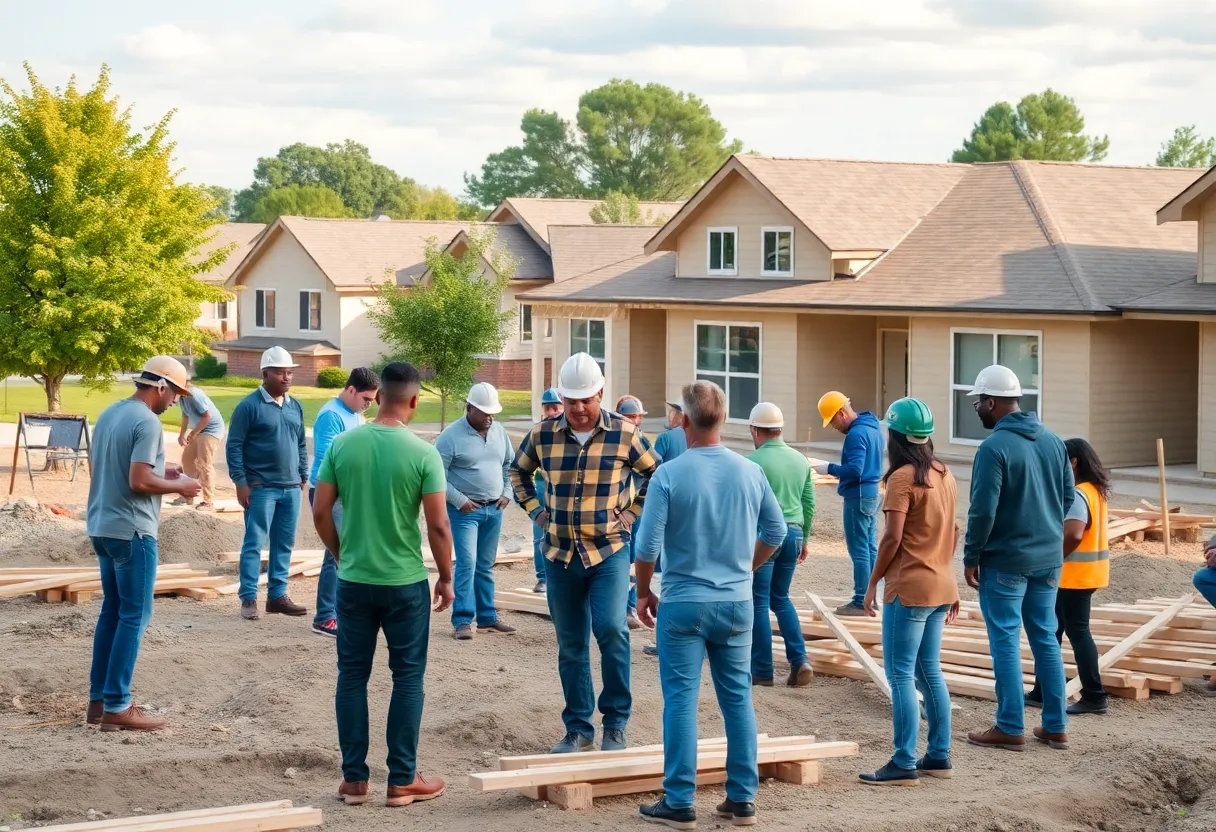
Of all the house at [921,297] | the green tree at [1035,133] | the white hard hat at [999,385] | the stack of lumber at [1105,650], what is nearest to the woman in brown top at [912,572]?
the white hard hat at [999,385]

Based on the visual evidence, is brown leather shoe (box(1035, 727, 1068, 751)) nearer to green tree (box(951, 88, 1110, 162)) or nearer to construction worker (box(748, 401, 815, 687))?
construction worker (box(748, 401, 815, 687))

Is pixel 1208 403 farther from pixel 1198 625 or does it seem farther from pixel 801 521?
pixel 801 521

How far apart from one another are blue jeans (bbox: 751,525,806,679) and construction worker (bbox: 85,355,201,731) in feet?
11.9

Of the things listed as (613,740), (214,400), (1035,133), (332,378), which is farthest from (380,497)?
(1035,133)

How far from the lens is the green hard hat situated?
7.34m

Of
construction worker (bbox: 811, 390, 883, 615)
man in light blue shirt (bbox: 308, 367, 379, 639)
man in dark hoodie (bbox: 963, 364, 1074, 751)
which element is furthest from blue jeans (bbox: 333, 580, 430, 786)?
construction worker (bbox: 811, 390, 883, 615)

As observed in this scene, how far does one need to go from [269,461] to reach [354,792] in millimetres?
4562

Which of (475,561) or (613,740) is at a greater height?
(475,561)

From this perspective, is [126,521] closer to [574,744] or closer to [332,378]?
[574,744]

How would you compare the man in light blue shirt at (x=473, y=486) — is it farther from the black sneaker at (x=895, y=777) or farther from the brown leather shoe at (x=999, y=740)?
the black sneaker at (x=895, y=777)

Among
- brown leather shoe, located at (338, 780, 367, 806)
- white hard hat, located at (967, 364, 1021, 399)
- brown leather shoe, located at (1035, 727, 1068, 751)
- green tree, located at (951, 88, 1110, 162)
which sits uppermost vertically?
green tree, located at (951, 88, 1110, 162)

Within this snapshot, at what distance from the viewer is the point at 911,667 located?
7.35 metres

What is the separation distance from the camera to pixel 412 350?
3109cm

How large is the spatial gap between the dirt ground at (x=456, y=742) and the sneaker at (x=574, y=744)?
493 millimetres
